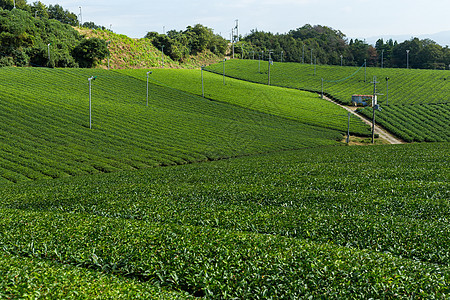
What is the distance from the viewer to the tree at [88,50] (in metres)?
126

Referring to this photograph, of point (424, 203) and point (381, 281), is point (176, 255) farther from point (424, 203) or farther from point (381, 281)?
point (424, 203)

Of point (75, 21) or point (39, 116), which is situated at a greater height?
point (75, 21)

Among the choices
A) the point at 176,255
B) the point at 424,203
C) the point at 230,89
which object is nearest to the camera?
the point at 176,255

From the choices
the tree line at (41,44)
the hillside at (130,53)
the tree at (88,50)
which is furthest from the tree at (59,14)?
the tree at (88,50)

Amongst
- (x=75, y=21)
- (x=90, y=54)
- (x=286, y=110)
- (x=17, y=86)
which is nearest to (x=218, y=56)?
(x=75, y=21)

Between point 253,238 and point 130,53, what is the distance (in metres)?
145

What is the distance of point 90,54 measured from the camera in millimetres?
126500

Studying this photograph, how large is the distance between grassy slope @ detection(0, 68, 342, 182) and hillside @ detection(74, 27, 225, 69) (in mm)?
35630

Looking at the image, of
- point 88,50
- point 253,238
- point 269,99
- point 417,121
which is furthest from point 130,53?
point 253,238

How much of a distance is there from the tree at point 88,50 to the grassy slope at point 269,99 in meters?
13.8

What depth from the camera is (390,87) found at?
477ft

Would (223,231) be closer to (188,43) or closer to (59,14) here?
(188,43)

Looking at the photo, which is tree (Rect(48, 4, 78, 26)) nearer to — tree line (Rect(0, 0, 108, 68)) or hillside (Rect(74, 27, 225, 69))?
hillside (Rect(74, 27, 225, 69))

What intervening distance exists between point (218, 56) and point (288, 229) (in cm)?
18362
